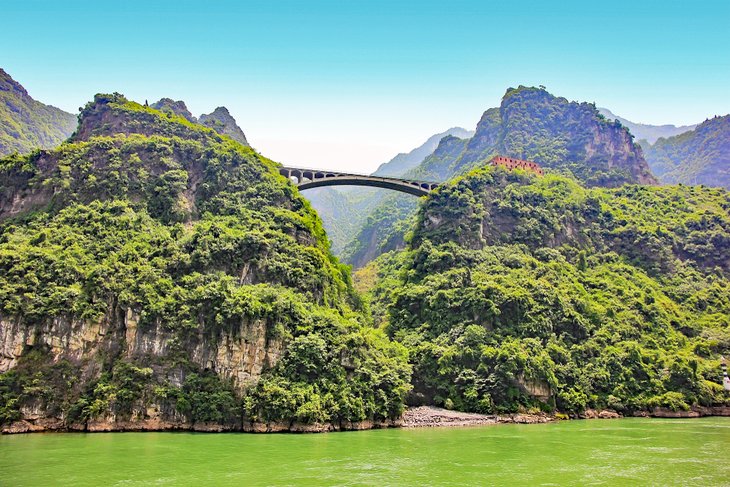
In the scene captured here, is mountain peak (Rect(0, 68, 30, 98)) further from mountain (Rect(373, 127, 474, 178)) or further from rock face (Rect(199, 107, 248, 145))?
mountain (Rect(373, 127, 474, 178))

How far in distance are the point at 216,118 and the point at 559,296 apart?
59334 millimetres

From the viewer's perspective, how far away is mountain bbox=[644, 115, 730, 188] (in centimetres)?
10731

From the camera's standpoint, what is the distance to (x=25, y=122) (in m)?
81.8

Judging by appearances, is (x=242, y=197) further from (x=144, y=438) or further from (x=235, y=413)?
(x=144, y=438)

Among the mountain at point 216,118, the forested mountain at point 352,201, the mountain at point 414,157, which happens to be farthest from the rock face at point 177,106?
the mountain at point 414,157

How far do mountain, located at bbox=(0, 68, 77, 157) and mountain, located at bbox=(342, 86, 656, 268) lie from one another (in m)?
45.3

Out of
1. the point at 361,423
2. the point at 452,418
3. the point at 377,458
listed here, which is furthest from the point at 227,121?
the point at 377,458

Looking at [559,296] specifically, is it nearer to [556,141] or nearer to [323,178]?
[323,178]

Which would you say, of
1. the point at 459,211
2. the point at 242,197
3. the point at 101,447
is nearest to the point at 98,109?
the point at 242,197

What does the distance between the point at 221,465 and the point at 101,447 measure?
275 inches

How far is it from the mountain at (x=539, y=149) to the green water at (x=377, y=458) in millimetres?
48932

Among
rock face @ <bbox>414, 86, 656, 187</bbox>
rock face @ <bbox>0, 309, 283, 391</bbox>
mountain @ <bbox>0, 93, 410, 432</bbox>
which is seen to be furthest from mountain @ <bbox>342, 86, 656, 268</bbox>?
A: rock face @ <bbox>0, 309, 283, 391</bbox>

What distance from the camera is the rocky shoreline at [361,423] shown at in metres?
32.6

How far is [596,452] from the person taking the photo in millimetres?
26328
